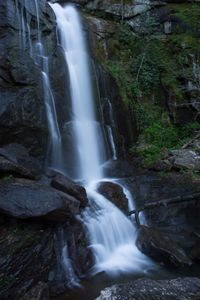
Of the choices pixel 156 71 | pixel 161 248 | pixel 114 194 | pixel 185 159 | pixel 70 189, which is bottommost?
pixel 161 248

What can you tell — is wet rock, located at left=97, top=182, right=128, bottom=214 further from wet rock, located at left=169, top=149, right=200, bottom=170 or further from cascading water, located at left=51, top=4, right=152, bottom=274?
wet rock, located at left=169, top=149, right=200, bottom=170

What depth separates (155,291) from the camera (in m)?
3.47

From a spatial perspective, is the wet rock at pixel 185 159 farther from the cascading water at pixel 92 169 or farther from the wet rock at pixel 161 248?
the wet rock at pixel 161 248

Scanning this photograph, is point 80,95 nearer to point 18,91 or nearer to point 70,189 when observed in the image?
point 18,91

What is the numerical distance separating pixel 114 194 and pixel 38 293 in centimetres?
345

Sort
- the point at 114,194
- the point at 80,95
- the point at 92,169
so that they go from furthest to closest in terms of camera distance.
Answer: the point at 80,95, the point at 92,169, the point at 114,194

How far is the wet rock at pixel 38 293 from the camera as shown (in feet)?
15.2

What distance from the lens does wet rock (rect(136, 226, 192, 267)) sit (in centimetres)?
620

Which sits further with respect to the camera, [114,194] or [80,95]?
[80,95]

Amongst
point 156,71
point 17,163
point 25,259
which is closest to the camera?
point 25,259

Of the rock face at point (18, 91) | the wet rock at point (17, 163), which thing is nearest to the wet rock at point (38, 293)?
the wet rock at point (17, 163)

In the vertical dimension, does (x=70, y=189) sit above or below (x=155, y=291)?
above

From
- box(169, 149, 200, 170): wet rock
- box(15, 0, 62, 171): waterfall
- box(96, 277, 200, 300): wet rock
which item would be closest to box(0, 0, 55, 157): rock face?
box(15, 0, 62, 171): waterfall

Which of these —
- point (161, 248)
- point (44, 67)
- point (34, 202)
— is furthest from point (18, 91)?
point (161, 248)
